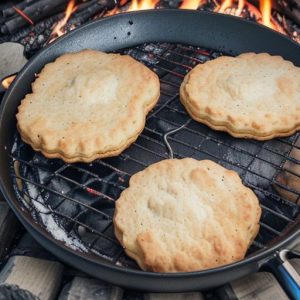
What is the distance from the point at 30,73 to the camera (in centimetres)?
312

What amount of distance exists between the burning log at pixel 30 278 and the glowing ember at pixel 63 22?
213 centimetres

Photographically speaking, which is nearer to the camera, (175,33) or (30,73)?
(30,73)

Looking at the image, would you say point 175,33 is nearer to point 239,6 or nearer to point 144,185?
point 239,6

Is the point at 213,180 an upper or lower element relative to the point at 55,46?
lower

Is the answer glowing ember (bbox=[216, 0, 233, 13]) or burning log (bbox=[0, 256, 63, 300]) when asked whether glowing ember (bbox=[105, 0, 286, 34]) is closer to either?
glowing ember (bbox=[216, 0, 233, 13])

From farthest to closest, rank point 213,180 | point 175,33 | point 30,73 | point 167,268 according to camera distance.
Result: 1. point 175,33
2. point 30,73
3. point 213,180
4. point 167,268

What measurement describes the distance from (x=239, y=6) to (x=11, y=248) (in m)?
2.75

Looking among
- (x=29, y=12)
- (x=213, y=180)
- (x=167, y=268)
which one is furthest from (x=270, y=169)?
(x=29, y=12)

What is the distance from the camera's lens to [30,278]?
2.47 metres

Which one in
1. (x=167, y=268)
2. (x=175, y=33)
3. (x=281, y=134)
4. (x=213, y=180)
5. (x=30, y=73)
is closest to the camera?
(x=167, y=268)

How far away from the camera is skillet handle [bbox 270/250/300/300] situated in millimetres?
1896

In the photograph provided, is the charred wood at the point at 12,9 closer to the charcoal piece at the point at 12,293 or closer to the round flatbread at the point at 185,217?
the round flatbread at the point at 185,217

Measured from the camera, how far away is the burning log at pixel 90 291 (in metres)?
2.38

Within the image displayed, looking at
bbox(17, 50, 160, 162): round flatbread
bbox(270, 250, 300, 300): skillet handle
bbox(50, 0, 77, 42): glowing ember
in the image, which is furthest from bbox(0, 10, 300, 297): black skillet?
bbox(270, 250, 300, 300): skillet handle
